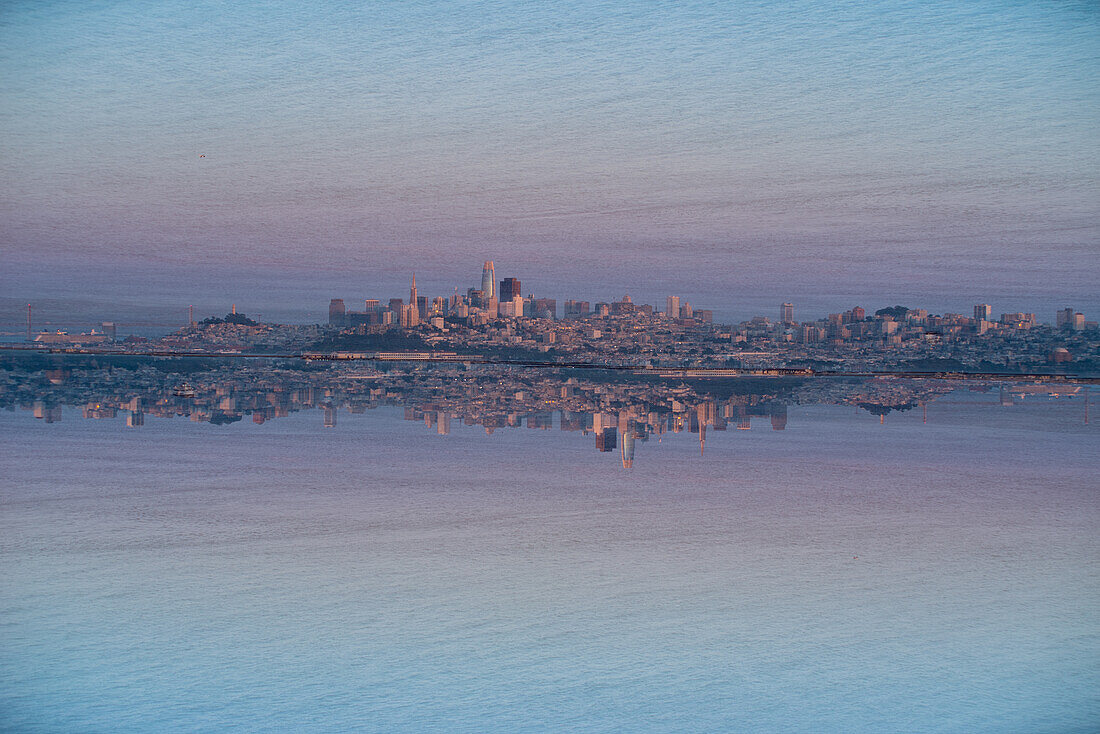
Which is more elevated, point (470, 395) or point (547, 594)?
point (470, 395)

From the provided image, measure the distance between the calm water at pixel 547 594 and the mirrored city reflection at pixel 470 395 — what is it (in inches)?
80.8

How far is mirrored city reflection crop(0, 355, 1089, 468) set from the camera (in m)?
9.93

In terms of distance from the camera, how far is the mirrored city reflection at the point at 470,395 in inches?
391

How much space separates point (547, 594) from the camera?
409cm

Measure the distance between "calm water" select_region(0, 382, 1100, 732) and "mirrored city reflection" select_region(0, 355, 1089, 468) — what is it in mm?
2053

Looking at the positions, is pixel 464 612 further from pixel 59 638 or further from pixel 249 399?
pixel 249 399

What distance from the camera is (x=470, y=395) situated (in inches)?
517

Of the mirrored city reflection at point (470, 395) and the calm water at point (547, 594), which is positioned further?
the mirrored city reflection at point (470, 395)

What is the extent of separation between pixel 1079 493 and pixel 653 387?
8.67 meters

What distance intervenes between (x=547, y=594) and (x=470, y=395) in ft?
30.0

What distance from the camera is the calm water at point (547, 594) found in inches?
123

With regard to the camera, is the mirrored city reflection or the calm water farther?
the mirrored city reflection

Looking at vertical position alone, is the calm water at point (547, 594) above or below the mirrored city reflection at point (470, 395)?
below

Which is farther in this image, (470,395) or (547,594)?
(470,395)
